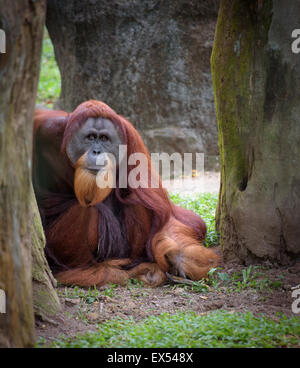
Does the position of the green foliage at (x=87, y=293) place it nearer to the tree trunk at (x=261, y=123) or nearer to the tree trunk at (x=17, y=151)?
the tree trunk at (x=261, y=123)

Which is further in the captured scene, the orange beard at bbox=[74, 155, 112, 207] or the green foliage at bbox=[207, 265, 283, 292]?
the orange beard at bbox=[74, 155, 112, 207]

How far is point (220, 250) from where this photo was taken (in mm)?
3498

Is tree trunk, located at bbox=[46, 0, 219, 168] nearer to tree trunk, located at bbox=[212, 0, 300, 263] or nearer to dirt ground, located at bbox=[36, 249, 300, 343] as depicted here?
tree trunk, located at bbox=[212, 0, 300, 263]

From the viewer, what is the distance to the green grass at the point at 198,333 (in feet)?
6.95

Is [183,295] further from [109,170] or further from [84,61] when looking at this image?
[84,61]

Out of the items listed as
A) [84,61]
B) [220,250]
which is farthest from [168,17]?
[220,250]

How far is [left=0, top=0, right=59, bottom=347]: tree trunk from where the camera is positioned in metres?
1.66

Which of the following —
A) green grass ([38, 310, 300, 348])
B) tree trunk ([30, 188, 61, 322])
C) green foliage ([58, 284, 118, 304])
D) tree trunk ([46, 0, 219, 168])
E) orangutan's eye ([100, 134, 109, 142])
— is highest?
tree trunk ([46, 0, 219, 168])

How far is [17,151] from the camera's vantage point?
5.65 feet

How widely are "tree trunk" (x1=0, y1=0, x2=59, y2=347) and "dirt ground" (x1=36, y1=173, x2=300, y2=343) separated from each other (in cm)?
58

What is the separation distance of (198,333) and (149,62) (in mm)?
4315

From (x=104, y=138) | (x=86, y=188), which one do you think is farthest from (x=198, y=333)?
(x=104, y=138)

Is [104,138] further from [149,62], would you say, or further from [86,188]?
[149,62]

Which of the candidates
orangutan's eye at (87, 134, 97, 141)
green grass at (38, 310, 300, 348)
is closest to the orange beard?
orangutan's eye at (87, 134, 97, 141)
